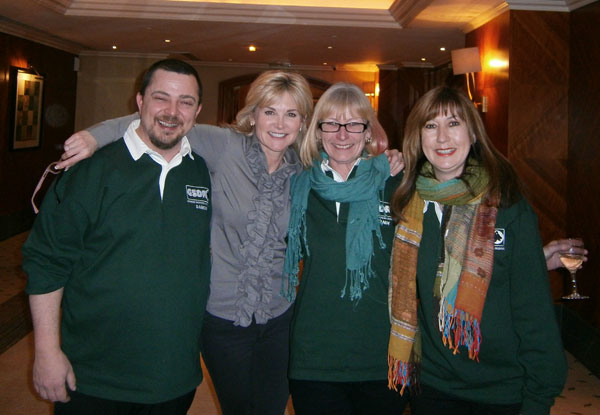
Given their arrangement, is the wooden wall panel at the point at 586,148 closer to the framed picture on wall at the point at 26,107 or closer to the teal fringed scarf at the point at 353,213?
the teal fringed scarf at the point at 353,213

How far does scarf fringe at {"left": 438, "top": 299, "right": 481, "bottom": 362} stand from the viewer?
1.69 metres

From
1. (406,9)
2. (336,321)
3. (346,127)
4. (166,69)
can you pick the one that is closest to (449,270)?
(336,321)

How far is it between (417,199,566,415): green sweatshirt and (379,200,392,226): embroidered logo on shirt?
0.24 meters

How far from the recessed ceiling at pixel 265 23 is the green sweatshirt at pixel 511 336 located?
3.87 metres

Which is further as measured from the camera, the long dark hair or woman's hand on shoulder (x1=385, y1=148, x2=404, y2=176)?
woman's hand on shoulder (x1=385, y1=148, x2=404, y2=176)

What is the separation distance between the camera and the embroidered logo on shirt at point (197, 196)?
1925 millimetres

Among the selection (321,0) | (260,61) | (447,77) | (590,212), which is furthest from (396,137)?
(590,212)

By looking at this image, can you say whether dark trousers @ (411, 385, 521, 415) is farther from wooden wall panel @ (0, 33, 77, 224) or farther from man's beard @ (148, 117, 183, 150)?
wooden wall panel @ (0, 33, 77, 224)

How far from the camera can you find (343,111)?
211 centimetres

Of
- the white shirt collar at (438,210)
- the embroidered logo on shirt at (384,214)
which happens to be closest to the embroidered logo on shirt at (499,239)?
the white shirt collar at (438,210)

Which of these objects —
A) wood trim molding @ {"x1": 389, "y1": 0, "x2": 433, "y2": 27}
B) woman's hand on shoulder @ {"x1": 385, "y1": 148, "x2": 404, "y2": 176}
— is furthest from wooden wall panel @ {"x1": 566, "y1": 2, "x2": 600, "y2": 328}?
woman's hand on shoulder @ {"x1": 385, "y1": 148, "x2": 404, "y2": 176}

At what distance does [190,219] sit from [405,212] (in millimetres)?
721

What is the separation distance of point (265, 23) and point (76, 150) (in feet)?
18.1

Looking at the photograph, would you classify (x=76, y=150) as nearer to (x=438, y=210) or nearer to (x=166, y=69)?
(x=166, y=69)
